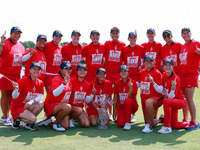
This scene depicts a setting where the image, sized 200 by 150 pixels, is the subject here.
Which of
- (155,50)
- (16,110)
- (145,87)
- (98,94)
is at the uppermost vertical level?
(155,50)

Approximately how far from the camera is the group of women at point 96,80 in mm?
5102

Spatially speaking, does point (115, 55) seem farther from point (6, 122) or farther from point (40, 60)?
point (6, 122)

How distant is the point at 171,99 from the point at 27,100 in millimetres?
3450

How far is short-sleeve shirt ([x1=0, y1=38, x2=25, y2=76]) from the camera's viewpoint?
562 cm

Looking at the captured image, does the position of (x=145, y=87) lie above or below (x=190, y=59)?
below

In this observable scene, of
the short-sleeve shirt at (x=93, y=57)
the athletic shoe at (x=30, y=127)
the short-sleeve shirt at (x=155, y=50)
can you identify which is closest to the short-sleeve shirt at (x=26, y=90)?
the athletic shoe at (x=30, y=127)

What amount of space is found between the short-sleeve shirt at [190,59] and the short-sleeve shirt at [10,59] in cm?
436

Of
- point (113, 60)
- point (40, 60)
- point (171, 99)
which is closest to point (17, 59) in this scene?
point (40, 60)

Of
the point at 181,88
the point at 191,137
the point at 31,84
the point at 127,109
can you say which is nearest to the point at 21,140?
the point at 31,84

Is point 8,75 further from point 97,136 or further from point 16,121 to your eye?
point 97,136

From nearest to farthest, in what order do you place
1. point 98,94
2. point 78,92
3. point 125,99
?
point 125,99, point 78,92, point 98,94

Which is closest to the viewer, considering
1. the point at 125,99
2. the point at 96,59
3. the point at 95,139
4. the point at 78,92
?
the point at 95,139

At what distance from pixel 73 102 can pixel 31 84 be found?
1166 millimetres

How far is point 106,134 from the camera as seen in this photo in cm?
474
